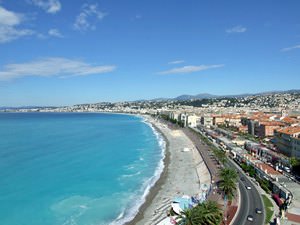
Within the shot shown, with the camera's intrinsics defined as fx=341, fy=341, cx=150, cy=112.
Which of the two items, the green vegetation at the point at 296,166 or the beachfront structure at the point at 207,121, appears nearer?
the green vegetation at the point at 296,166

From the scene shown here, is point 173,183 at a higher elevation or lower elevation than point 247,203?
lower

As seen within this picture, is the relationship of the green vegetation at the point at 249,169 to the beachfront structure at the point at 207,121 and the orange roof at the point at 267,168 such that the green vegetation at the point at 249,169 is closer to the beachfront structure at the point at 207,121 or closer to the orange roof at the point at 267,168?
the orange roof at the point at 267,168

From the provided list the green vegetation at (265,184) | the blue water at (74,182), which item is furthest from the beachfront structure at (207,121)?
the green vegetation at (265,184)

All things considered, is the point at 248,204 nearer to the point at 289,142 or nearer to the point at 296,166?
the point at 296,166

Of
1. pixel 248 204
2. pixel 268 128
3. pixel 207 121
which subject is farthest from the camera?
pixel 207 121

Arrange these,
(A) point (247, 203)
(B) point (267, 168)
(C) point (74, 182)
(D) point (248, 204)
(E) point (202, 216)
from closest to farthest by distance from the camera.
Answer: (E) point (202, 216)
(D) point (248, 204)
(A) point (247, 203)
(B) point (267, 168)
(C) point (74, 182)

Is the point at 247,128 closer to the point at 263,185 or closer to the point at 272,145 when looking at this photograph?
the point at 272,145

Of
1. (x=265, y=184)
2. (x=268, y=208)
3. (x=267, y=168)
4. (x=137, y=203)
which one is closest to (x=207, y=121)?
(x=267, y=168)
